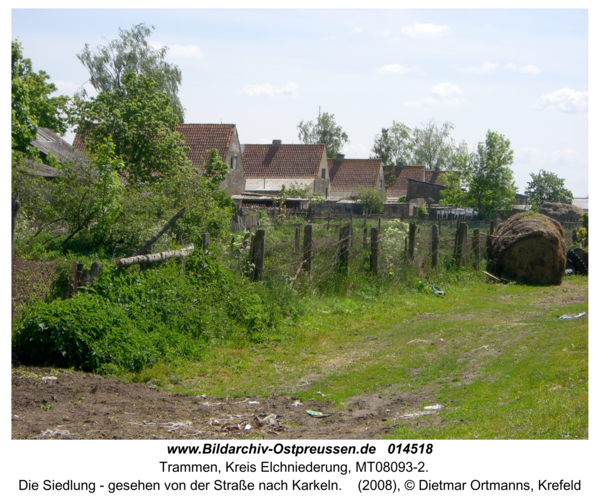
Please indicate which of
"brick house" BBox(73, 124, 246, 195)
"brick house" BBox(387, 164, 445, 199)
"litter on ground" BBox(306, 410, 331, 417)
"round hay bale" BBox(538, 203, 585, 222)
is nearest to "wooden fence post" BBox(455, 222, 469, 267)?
"litter on ground" BBox(306, 410, 331, 417)

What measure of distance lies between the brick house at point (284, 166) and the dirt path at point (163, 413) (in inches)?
1836

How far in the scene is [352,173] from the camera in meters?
64.2

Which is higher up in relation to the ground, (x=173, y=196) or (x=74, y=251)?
(x=173, y=196)

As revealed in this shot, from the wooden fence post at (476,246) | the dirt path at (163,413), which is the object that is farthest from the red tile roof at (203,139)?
the dirt path at (163,413)

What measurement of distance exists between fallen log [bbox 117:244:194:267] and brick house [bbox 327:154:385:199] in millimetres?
51876

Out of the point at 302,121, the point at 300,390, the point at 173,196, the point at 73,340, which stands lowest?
the point at 300,390

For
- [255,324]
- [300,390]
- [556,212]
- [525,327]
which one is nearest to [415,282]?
[525,327]

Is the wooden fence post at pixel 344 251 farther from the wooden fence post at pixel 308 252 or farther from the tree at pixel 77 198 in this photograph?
the tree at pixel 77 198

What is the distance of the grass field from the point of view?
18.0ft

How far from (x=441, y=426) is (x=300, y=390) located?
224cm

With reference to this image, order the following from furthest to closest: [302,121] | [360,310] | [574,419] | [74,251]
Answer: [302,121] → [74,251] → [360,310] → [574,419]

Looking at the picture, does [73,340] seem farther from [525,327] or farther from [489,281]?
[489,281]

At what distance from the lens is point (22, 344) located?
7.31 m

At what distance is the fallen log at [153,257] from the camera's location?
871 cm
